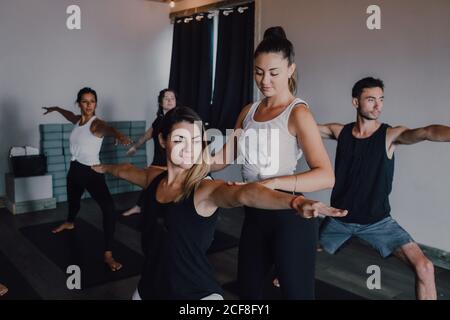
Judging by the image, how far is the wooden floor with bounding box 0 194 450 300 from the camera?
2729 mm

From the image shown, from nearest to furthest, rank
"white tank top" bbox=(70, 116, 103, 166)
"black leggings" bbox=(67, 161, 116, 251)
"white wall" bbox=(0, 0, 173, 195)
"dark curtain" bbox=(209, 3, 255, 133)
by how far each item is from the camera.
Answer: "black leggings" bbox=(67, 161, 116, 251)
"white tank top" bbox=(70, 116, 103, 166)
"dark curtain" bbox=(209, 3, 255, 133)
"white wall" bbox=(0, 0, 173, 195)

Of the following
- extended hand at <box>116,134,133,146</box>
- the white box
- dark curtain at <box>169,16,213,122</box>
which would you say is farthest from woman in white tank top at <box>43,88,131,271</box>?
dark curtain at <box>169,16,213,122</box>

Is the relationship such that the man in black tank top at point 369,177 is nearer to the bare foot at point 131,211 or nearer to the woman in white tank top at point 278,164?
the woman in white tank top at point 278,164

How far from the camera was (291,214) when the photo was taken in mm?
1581

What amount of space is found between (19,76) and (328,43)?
3377 millimetres

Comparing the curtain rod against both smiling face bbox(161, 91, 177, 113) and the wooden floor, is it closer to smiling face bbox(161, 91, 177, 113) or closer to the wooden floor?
smiling face bbox(161, 91, 177, 113)

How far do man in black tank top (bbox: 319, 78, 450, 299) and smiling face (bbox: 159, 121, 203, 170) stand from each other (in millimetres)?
1277

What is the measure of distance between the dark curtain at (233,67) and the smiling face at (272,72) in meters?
3.00

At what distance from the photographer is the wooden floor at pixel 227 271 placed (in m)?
2.73

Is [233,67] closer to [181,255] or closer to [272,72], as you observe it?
[272,72]

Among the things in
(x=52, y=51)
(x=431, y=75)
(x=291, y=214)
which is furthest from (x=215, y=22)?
(x=291, y=214)

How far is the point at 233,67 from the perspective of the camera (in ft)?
15.6

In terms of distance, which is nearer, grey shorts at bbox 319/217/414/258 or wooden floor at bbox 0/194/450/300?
grey shorts at bbox 319/217/414/258

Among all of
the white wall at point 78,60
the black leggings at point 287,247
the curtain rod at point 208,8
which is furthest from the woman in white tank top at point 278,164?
the white wall at point 78,60
